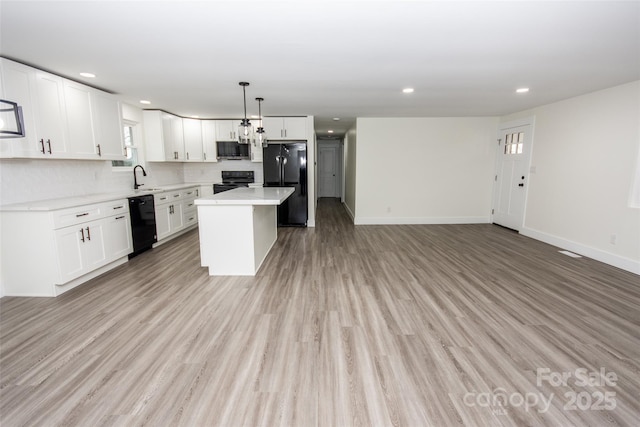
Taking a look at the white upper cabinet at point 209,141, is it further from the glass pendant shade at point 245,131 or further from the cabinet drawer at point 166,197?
the glass pendant shade at point 245,131

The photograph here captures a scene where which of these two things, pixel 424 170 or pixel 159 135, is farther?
pixel 424 170

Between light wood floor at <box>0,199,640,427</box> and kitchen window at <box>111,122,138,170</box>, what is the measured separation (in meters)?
2.18

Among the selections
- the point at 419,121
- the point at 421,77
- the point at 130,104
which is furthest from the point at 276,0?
the point at 419,121

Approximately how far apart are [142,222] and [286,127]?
3.27 meters

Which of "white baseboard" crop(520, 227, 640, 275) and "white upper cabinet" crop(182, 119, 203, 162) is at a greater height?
"white upper cabinet" crop(182, 119, 203, 162)

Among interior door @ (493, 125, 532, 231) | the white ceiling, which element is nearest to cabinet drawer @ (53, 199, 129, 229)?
the white ceiling

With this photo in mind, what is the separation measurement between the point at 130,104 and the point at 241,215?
3.36 metres

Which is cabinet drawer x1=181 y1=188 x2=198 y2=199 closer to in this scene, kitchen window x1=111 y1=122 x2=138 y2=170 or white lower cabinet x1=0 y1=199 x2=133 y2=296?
kitchen window x1=111 y1=122 x2=138 y2=170

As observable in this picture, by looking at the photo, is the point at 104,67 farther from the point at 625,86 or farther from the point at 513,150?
the point at 513,150

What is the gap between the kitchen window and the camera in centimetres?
497

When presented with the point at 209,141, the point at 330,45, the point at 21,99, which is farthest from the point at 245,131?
the point at 209,141

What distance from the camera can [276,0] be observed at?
1778 millimetres

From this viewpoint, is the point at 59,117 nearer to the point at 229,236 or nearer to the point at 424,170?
the point at 229,236

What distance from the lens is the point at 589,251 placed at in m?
4.12
